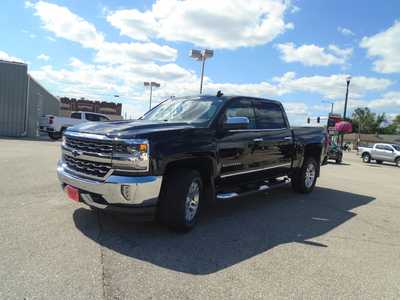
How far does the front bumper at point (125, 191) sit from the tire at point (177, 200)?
0.23 metres

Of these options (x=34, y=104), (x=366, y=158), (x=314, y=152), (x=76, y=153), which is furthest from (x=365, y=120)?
(x=76, y=153)

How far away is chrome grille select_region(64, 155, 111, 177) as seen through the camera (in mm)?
4520

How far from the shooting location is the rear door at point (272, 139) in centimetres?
655

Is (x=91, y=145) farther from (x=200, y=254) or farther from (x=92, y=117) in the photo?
(x=92, y=117)

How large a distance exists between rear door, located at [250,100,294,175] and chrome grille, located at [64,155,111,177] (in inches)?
107

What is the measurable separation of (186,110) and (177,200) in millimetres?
1944

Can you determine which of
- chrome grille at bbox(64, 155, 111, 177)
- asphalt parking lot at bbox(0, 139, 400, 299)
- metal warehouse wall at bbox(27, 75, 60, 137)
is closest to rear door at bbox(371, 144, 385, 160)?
asphalt parking lot at bbox(0, 139, 400, 299)

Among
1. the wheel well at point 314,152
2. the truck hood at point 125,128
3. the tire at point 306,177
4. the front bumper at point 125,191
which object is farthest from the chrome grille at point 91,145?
the wheel well at point 314,152

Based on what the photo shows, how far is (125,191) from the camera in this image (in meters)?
4.32

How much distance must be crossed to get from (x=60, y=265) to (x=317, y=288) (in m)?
2.58

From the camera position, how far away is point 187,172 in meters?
4.89

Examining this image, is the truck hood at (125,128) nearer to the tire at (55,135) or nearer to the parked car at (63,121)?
the parked car at (63,121)

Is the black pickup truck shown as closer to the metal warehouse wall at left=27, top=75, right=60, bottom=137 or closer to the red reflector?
the red reflector

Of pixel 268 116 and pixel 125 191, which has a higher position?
pixel 268 116
